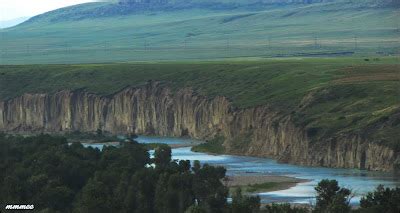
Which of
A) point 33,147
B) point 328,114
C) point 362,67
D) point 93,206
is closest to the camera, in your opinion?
point 93,206

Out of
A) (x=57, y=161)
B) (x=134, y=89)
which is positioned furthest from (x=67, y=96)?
(x=57, y=161)

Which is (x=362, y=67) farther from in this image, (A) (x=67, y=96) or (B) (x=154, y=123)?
(A) (x=67, y=96)

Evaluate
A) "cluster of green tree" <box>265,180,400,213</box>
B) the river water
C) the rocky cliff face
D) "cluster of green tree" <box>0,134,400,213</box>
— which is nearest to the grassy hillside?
the rocky cliff face

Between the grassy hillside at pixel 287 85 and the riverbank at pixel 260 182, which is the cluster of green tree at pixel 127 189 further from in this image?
the grassy hillside at pixel 287 85

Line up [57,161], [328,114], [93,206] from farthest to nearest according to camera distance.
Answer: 1. [328,114]
2. [57,161]
3. [93,206]

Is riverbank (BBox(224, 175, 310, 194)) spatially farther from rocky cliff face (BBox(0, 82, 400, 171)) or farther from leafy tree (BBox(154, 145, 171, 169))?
rocky cliff face (BBox(0, 82, 400, 171))

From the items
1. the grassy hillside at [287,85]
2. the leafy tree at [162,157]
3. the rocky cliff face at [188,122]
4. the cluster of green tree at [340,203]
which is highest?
the grassy hillside at [287,85]

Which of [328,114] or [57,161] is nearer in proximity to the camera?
[57,161]

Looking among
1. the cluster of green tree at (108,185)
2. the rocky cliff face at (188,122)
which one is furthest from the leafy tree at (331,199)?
the rocky cliff face at (188,122)
